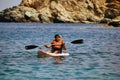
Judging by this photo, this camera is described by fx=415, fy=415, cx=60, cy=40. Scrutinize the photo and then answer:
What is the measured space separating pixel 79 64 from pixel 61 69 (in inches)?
95.5

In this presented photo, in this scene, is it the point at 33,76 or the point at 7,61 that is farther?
the point at 7,61

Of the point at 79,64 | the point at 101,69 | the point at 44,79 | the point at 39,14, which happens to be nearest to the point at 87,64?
the point at 79,64

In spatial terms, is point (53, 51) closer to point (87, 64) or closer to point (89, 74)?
point (87, 64)

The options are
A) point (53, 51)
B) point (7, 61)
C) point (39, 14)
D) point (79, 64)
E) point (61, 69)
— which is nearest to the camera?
point (61, 69)

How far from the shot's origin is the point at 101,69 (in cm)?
2308

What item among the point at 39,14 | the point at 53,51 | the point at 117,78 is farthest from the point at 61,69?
the point at 39,14

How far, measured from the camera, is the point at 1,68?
23.8 m

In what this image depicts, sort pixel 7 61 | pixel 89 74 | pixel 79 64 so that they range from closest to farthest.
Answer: pixel 89 74 < pixel 79 64 < pixel 7 61

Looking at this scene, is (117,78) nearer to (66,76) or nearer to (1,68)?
(66,76)

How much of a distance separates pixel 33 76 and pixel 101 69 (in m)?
4.41

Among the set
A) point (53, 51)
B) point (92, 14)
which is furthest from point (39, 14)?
point (53, 51)

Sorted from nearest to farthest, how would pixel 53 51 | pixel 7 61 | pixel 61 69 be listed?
pixel 61 69 < pixel 7 61 < pixel 53 51

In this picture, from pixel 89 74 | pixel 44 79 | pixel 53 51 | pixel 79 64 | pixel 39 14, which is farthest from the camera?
pixel 39 14

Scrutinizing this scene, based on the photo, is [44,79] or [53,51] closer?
[44,79]
